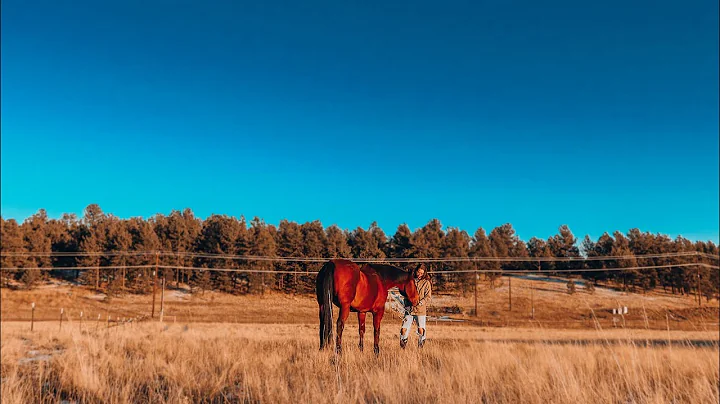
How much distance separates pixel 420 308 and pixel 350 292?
616 millimetres

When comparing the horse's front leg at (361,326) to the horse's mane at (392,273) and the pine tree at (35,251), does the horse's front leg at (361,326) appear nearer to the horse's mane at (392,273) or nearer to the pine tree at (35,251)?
the horse's mane at (392,273)

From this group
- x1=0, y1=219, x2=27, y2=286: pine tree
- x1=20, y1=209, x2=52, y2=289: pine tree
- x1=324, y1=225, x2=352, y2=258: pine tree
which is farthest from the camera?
x1=0, y1=219, x2=27, y2=286: pine tree

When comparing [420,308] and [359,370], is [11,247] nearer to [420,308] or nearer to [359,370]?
[359,370]

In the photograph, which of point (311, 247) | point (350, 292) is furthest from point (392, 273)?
point (311, 247)

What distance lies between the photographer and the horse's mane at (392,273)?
2898mm

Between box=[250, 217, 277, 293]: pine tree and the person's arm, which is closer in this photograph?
the person's arm

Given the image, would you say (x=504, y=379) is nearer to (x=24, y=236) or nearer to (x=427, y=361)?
(x=427, y=361)

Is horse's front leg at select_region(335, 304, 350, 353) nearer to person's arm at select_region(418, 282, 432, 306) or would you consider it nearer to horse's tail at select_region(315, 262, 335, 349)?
horse's tail at select_region(315, 262, 335, 349)

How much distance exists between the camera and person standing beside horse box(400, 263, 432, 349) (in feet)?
8.93

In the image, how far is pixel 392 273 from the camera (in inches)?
117

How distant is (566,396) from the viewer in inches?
149

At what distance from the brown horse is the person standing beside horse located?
0.81 feet

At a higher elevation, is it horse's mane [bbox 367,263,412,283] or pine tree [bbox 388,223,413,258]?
pine tree [bbox 388,223,413,258]

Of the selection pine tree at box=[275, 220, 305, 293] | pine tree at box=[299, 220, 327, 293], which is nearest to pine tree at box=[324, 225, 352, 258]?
pine tree at box=[299, 220, 327, 293]
